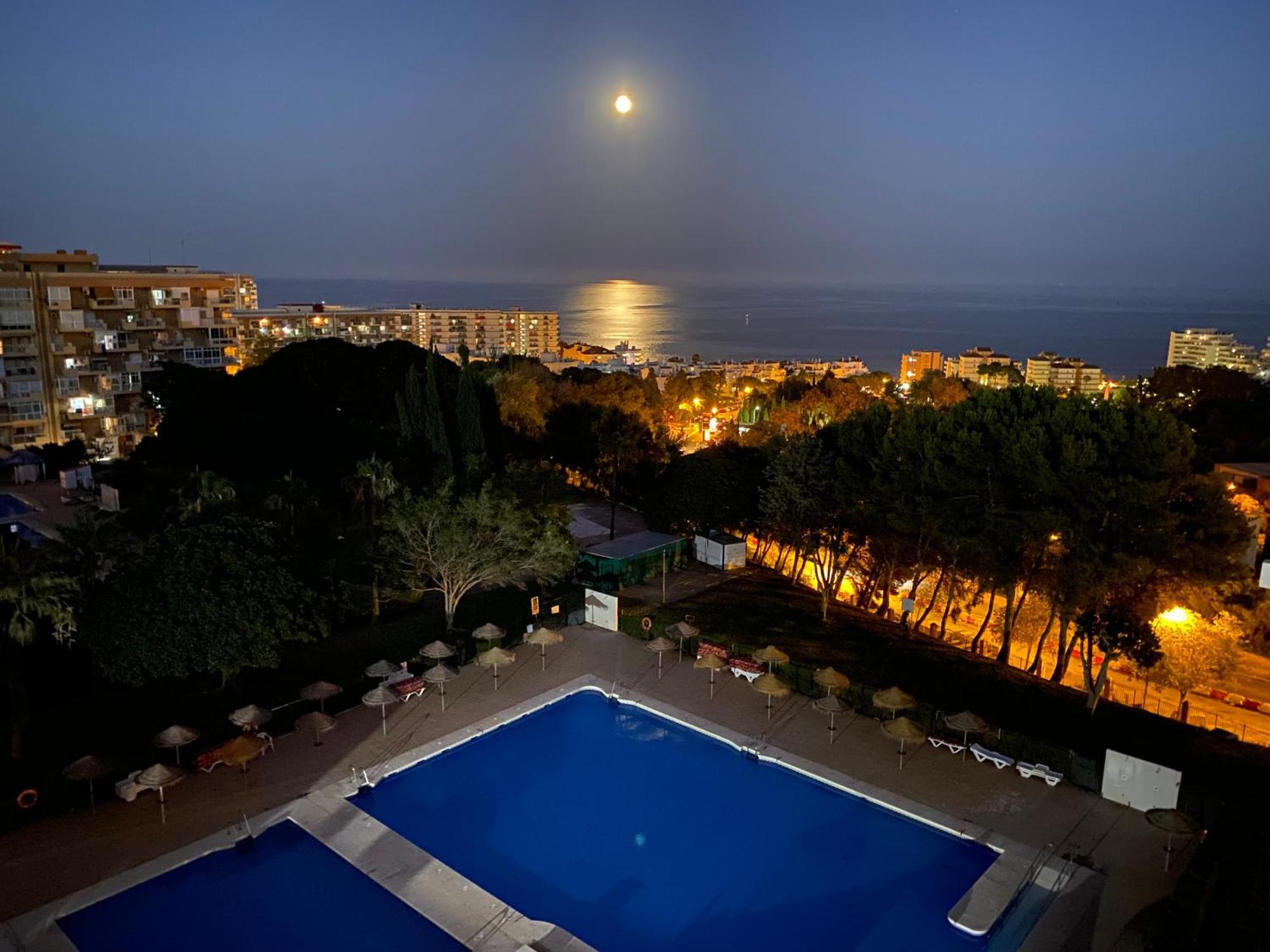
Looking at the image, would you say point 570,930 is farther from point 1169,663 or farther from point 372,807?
point 1169,663

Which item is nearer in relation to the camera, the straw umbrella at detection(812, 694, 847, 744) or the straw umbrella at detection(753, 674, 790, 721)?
the straw umbrella at detection(812, 694, 847, 744)


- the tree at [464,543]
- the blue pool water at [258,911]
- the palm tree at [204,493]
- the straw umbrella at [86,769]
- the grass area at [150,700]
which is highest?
the palm tree at [204,493]

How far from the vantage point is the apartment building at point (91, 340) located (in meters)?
48.0

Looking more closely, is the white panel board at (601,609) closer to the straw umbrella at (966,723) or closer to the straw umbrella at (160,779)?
the straw umbrella at (966,723)

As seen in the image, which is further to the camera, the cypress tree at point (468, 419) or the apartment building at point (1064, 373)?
the apartment building at point (1064, 373)

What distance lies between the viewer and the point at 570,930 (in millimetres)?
13289

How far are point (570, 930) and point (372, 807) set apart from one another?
4.64m

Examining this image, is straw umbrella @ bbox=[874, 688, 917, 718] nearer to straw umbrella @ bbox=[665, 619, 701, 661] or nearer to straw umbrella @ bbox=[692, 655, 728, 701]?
straw umbrella @ bbox=[692, 655, 728, 701]

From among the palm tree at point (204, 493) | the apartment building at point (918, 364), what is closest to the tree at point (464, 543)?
the palm tree at point (204, 493)

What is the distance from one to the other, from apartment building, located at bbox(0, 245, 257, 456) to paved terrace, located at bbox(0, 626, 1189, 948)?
36239 mm

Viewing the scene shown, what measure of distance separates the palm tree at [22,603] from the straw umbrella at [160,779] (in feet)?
10.8

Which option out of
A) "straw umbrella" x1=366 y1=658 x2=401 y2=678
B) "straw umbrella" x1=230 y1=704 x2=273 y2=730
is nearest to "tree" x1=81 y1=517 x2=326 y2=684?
"straw umbrella" x1=230 y1=704 x2=273 y2=730

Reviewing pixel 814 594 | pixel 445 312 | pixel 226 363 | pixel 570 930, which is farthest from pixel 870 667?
pixel 445 312

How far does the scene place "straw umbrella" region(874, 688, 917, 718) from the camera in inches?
688
